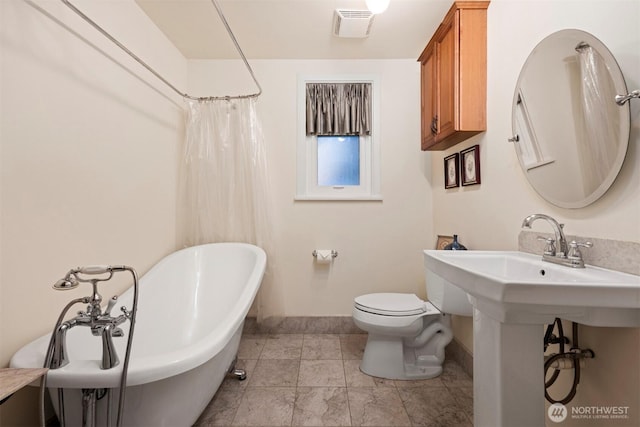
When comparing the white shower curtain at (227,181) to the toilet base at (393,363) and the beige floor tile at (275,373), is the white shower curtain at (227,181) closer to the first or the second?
the beige floor tile at (275,373)

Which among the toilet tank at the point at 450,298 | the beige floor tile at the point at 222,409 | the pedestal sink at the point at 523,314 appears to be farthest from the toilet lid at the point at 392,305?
the beige floor tile at the point at 222,409

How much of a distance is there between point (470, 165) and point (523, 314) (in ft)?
3.94

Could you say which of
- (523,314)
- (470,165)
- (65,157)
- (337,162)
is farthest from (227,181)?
(523,314)

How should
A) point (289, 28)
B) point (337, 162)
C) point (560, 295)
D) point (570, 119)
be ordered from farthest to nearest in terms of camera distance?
point (337, 162) < point (289, 28) < point (570, 119) < point (560, 295)

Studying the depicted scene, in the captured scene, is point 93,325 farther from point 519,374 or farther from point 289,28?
point 289,28

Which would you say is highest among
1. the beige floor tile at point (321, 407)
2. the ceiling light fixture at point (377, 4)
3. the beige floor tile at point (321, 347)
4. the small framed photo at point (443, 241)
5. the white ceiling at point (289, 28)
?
the white ceiling at point (289, 28)

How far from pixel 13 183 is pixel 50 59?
0.58m

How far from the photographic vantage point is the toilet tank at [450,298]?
1.62 metres

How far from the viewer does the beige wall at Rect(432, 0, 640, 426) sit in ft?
2.98

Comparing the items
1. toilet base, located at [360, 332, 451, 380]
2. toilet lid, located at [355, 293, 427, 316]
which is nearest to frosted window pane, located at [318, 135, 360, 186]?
toilet lid, located at [355, 293, 427, 316]

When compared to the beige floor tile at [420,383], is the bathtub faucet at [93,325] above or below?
above

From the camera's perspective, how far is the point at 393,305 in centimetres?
183

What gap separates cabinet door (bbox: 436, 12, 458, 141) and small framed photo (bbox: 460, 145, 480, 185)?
0.19 m

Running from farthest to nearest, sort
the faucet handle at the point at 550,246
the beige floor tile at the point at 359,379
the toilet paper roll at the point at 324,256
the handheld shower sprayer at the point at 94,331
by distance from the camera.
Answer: the toilet paper roll at the point at 324,256 → the beige floor tile at the point at 359,379 → the faucet handle at the point at 550,246 → the handheld shower sprayer at the point at 94,331
